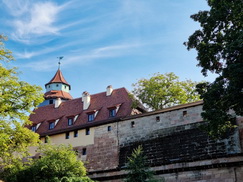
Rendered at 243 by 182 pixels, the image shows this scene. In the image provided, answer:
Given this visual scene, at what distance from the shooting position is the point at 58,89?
145 feet

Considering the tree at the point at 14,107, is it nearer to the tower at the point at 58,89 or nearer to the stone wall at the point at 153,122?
the stone wall at the point at 153,122

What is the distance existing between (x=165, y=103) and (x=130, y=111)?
5.14 metres

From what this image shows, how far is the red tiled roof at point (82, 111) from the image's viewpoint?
27891 millimetres

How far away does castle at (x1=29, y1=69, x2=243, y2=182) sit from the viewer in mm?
20188

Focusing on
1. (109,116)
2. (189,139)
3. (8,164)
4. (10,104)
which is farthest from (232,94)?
(109,116)

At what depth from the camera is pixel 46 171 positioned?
69.9 feet

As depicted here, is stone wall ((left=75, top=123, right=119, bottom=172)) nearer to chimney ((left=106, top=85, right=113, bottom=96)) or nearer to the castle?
the castle

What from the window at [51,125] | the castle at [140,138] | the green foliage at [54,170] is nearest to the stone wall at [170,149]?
the castle at [140,138]

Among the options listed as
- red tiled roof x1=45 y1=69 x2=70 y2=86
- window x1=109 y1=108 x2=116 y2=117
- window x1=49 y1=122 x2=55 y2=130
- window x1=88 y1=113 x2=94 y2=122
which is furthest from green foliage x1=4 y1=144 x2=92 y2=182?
red tiled roof x1=45 y1=69 x2=70 y2=86

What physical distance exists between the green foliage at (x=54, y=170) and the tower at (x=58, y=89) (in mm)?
20734

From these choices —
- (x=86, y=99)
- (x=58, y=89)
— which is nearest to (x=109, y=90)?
(x=86, y=99)

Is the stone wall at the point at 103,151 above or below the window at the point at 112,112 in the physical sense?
below

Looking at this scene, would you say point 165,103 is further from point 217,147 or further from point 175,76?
point 217,147

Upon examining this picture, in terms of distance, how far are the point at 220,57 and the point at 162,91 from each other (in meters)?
14.6
